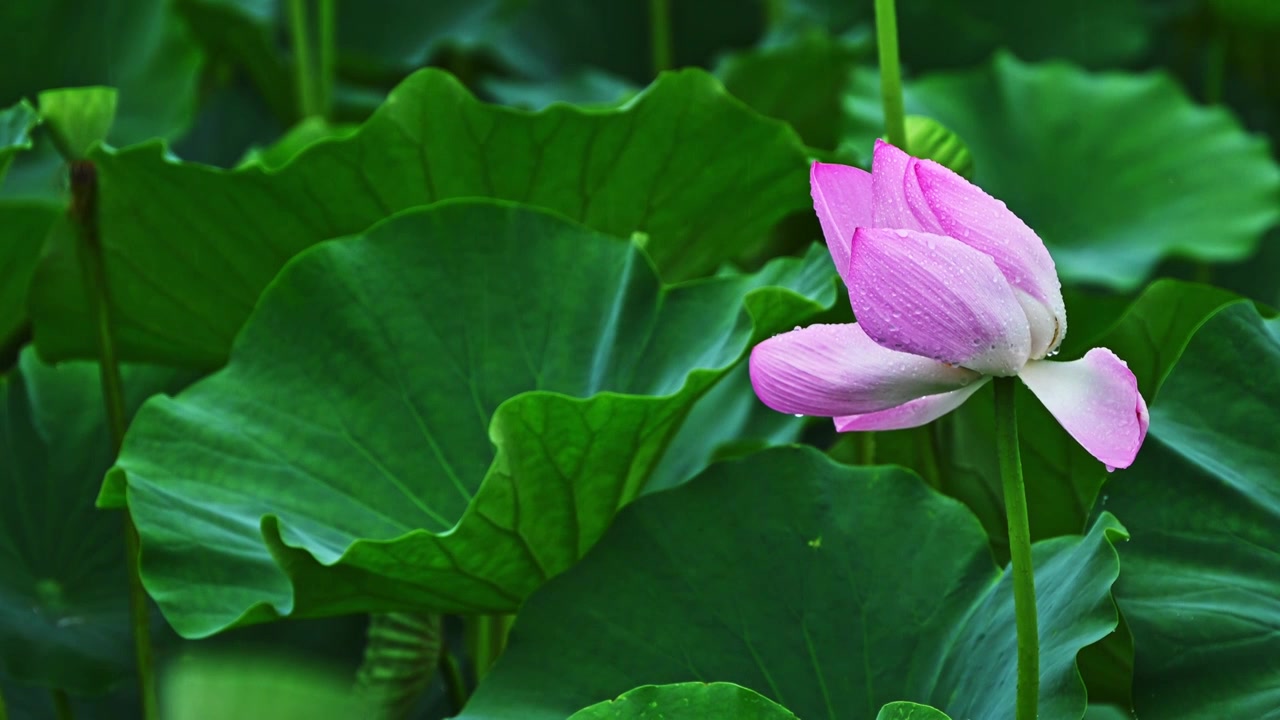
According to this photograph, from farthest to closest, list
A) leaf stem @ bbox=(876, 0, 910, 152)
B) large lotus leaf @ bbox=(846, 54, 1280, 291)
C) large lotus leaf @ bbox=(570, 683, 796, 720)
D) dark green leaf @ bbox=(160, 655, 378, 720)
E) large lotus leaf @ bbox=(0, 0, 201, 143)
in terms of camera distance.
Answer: large lotus leaf @ bbox=(0, 0, 201, 143) → large lotus leaf @ bbox=(846, 54, 1280, 291) → leaf stem @ bbox=(876, 0, 910, 152) → large lotus leaf @ bbox=(570, 683, 796, 720) → dark green leaf @ bbox=(160, 655, 378, 720)

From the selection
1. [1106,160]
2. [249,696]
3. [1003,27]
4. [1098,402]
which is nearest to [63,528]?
[1098,402]

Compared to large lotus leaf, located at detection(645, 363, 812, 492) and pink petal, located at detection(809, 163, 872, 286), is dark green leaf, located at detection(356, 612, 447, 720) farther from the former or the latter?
pink petal, located at detection(809, 163, 872, 286)

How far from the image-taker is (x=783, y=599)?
738 millimetres

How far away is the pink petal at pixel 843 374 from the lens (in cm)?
53

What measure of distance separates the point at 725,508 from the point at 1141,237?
3.20 feet

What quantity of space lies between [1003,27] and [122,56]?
1.30 meters

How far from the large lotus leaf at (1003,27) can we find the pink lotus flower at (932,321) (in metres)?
1.67

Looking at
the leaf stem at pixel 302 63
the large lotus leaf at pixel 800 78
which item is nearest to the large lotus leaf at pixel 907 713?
the large lotus leaf at pixel 800 78

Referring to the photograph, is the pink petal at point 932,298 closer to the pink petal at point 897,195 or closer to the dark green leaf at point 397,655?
the pink petal at point 897,195

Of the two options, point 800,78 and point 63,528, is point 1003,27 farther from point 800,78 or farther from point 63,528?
point 63,528

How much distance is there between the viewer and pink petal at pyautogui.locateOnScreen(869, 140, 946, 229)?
531 mm

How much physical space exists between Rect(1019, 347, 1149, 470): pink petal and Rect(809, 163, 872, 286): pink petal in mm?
85

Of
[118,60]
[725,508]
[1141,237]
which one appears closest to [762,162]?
[725,508]

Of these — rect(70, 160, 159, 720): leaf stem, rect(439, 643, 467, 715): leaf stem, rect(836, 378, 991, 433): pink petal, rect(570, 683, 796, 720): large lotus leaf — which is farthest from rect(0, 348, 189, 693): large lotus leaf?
rect(836, 378, 991, 433): pink petal
